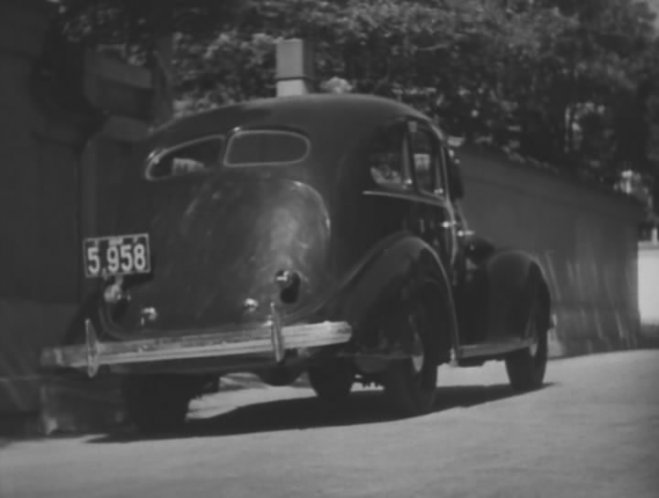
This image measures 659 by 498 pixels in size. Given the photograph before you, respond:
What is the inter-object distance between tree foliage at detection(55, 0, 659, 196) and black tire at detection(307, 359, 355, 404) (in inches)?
111

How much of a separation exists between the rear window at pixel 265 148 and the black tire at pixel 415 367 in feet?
4.16

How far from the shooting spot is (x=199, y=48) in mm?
20062

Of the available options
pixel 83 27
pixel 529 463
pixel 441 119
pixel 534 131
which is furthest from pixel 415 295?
pixel 534 131

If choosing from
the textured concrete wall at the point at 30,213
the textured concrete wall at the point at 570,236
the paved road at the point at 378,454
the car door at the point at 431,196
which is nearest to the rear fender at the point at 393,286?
the car door at the point at 431,196

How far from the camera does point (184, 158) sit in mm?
11609

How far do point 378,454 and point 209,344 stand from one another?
149cm

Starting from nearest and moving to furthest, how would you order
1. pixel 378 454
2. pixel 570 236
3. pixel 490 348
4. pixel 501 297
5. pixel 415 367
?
pixel 378 454 → pixel 415 367 → pixel 490 348 → pixel 501 297 → pixel 570 236

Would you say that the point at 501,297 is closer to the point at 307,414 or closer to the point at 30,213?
the point at 307,414

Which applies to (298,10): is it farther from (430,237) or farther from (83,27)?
(430,237)

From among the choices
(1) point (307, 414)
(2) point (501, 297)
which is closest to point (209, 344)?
(1) point (307, 414)

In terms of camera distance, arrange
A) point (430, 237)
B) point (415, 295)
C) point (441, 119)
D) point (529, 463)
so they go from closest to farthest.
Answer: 1. point (529, 463)
2. point (415, 295)
3. point (430, 237)
4. point (441, 119)

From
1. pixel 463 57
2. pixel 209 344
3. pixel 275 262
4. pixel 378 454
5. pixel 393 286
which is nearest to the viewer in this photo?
pixel 378 454

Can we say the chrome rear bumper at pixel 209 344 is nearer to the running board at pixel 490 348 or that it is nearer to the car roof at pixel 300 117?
the car roof at pixel 300 117

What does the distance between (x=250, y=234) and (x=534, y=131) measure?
72.7 ft
